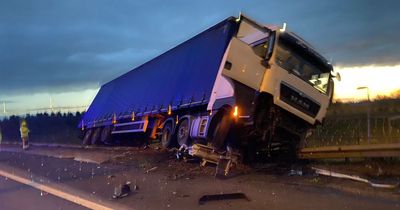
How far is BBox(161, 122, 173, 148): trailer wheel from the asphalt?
187cm

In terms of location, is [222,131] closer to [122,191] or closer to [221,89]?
[221,89]

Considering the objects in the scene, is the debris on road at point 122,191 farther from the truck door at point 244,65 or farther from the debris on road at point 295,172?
the debris on road at point 295,172

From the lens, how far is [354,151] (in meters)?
→ 12.8

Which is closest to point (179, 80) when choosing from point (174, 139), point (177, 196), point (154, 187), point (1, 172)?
point (174, 139)

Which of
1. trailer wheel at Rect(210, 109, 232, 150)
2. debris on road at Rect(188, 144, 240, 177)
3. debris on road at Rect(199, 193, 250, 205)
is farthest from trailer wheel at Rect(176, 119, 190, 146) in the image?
debris on road at Rect(199, 193, 250, 205)

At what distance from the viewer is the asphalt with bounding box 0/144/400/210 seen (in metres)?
9.24

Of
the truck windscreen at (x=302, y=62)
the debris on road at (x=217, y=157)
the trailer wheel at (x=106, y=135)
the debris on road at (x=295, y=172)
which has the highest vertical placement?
the truck windscreen at (x=302, y=62)

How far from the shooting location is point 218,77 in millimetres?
15383

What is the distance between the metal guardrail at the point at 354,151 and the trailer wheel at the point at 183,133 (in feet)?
14.4

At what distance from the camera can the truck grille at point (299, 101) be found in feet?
43.5

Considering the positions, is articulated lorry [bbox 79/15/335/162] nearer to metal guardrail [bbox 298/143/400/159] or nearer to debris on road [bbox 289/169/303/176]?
metal guardrail [bbox 298/143/400/159]

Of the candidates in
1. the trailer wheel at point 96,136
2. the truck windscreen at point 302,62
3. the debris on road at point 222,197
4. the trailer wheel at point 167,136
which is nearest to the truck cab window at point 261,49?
the truck windscreen at point 302,62

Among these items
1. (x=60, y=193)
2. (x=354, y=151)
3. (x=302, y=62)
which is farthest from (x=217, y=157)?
(x=60, y=193)

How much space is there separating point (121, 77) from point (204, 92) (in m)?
13.3
